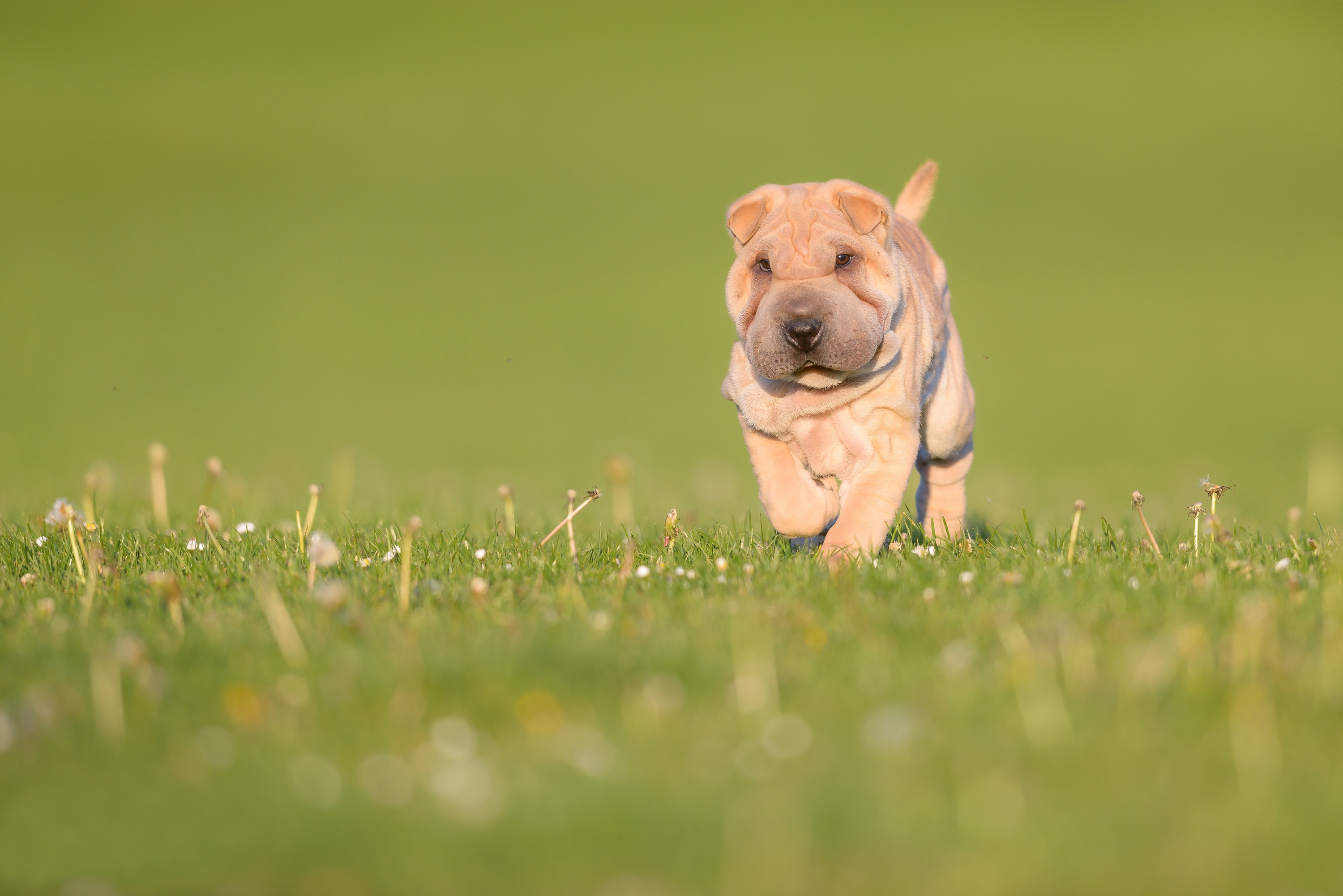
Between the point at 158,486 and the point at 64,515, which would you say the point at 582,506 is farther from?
the point at 158,486

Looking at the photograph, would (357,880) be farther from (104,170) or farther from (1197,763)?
(104,170)

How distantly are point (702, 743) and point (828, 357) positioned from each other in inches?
85.6

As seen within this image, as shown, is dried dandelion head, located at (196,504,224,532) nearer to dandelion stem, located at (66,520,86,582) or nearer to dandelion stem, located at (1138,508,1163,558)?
dandelion stem, located at (66,520,86,582)

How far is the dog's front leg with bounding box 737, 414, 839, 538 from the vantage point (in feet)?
18.0

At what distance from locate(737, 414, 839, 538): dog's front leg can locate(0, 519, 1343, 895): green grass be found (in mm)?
873

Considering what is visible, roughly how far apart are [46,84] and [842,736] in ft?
105

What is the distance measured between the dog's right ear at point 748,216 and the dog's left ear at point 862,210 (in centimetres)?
33

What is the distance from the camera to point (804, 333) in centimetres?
496

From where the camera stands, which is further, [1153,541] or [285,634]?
[1153,541]

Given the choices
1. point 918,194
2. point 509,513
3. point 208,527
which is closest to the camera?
point 208,527

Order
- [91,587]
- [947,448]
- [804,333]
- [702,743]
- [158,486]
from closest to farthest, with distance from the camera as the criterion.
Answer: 1. [702,743]
2. [91,587]
3. [804,333]
4. [158,486]
5. [947,448]

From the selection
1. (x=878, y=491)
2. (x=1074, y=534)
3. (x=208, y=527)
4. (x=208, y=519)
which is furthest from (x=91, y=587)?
(x=1074, y=534)

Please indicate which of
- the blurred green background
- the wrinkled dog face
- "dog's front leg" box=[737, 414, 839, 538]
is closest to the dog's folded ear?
the wrinkled dog face

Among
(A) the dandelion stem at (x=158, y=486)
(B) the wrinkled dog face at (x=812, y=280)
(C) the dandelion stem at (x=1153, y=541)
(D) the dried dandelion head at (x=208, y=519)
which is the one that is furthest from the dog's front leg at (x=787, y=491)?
(A) the dandelion stem at (x=158, y=486)
